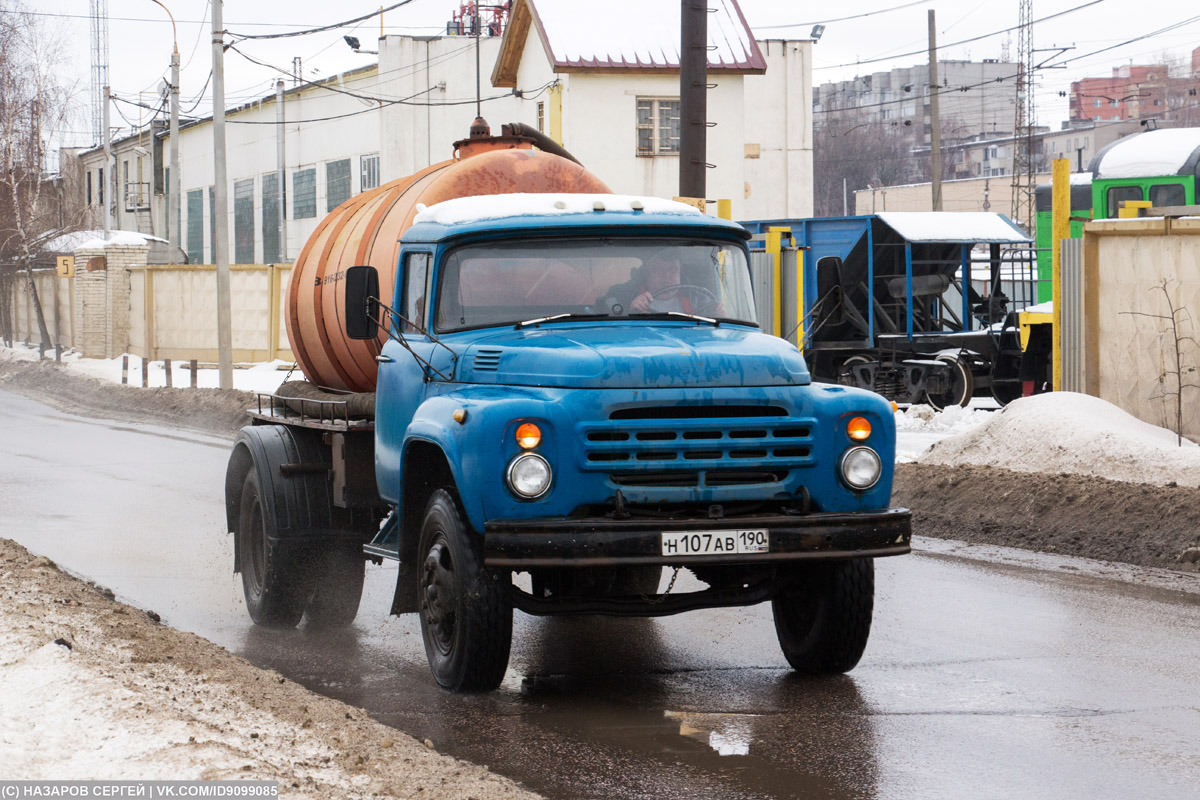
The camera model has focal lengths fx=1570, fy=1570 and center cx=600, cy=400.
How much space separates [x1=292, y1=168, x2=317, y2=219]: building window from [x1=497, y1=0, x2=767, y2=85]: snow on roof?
18.9 metres

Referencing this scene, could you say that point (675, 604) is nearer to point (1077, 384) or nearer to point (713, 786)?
point (713, 786)

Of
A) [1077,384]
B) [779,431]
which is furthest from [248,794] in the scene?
[1077,384]

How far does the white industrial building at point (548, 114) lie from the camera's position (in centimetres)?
3941

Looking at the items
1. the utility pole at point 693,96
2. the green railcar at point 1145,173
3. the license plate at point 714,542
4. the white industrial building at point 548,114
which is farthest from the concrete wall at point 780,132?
the license plate at point 714,542

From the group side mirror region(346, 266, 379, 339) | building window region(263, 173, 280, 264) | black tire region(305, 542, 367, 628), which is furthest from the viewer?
building window region(263, 173, 280, 264)

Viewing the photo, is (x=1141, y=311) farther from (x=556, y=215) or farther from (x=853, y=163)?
(x=853, y=163)

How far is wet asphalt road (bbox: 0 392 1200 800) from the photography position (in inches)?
219

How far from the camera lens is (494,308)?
7.28 metres

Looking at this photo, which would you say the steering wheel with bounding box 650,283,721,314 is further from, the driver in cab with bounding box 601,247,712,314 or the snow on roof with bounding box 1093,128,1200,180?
the snow on roof with bounding box 1093,128,1200,180

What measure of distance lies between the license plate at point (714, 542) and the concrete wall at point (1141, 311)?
29.9 ft

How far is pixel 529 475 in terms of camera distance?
20.6 ft

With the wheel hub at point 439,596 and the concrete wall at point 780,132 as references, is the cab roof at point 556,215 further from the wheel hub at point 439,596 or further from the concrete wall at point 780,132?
the concrete wall at point 780,132

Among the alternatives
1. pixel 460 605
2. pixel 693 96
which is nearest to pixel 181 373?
pixel 693 96

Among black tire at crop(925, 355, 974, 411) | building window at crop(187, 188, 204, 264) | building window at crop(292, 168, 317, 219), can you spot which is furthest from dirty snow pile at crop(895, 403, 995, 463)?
building window at crop(187, 188, 204, 264)
